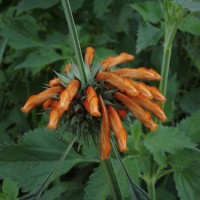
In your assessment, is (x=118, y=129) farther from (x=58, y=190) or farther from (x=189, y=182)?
(x=58, y=190)

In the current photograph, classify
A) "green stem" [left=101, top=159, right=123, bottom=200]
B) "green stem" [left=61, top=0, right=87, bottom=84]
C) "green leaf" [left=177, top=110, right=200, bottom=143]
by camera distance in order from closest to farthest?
"green stem" [left=61, top=0, right=87, bottom=84] → "green stem" [left=101, top=159, right=123, bottom=200] → "green leaf" [left=177, top=110, right=200, bottom=143]

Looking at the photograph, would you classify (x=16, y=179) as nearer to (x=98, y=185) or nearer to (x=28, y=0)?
(x=98, y=185)

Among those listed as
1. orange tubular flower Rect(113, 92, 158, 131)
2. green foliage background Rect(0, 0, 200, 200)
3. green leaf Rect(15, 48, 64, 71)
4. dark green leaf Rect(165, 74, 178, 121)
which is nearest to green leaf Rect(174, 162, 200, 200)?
green foliage background Rect(0, 0, 200, 200)

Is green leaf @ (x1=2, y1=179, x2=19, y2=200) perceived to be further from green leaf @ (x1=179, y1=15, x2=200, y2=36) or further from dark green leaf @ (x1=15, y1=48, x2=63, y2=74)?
green leaf @ (x1=179, y1=15, x2=200, y2=36)

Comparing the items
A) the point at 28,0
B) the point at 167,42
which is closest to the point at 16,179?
the point at 167,42

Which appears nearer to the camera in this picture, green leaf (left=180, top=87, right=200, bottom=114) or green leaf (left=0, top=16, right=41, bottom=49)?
green leaf (left=0, top=16, right=41, bottom=49)

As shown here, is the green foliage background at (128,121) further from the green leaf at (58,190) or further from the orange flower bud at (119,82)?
the orange flower bud at (119,82)
